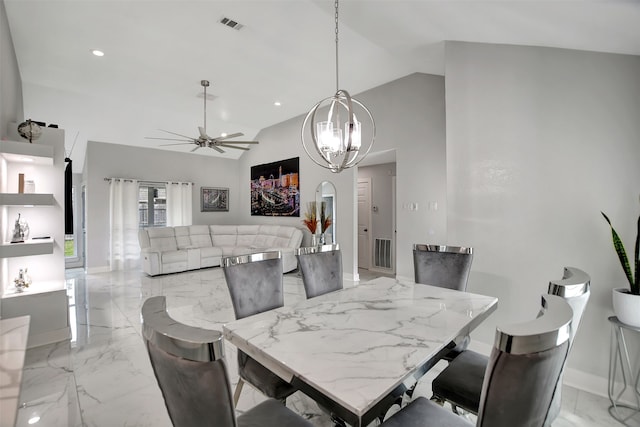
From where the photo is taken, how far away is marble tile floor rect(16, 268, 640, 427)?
1861mm

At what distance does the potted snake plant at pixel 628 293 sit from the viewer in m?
1.77

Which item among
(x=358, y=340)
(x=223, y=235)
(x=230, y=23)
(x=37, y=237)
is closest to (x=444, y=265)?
(x=358, y=340)

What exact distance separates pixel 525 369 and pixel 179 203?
7634 millimetres

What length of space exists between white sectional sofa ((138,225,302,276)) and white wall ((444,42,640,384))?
3727 millimetres

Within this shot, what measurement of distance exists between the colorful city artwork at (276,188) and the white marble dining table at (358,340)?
466 cm

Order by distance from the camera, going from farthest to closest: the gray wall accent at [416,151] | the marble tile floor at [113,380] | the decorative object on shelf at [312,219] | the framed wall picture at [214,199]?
the framed wall picture at [214,199]
the decorative object on shelf at [312,219]
the gray wall accent at [416,151]
the marble tile floor at [113,380]

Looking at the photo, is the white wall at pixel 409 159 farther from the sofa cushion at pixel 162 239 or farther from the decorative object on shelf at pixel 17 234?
the decorative object on shelf at pixel 17 234

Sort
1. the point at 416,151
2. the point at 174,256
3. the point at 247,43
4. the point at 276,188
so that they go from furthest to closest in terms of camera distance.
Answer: the point at 276,188 → the point at 174,256 → the point at 416,151 → the point at 247,43

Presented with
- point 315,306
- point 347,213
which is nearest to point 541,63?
point 315,306

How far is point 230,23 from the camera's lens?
3.05m

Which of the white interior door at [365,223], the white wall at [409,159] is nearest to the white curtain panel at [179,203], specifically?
the white wall at [409,159]

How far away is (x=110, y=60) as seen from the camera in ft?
12.6

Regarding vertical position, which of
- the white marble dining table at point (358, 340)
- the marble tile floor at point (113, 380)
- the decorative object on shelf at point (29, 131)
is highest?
the decorative object on shelf at point (29, 131)

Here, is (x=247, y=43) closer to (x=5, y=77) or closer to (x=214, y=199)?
(x=5, y=77)
